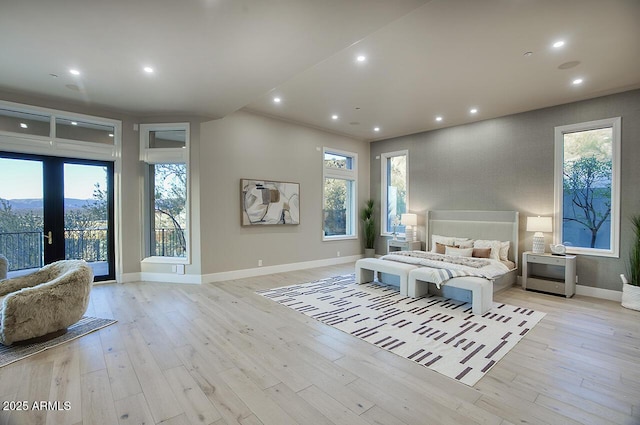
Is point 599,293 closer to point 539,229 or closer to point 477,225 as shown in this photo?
point 539,229

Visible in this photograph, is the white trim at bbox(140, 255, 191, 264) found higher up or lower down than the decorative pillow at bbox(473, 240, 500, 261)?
lower down

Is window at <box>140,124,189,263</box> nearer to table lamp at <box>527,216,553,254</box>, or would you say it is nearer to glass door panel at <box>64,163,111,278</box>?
glass door panel at <box>64,163,111,278</box>

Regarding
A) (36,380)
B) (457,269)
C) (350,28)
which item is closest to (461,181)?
(457,269)

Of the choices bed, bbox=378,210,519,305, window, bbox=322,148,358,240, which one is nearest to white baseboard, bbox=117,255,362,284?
window, bbox=322,148,358,240

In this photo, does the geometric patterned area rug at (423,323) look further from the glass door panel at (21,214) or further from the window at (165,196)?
the glass door panel at (21,214)

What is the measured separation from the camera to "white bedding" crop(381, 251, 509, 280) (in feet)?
14.5

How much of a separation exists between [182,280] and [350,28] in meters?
4.93

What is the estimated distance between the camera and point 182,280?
5445 millimetres

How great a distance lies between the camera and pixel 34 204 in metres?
4.72

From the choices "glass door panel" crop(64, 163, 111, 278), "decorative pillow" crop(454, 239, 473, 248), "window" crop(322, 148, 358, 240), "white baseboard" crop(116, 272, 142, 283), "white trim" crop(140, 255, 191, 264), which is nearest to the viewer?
"glass door panel" crop(64, 163, 111, 278)

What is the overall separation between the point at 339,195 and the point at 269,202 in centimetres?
220

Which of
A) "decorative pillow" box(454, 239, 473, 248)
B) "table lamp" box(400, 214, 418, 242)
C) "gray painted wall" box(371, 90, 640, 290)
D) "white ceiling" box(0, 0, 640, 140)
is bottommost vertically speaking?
"decorative pillow" box(454, 239, 473, 248)

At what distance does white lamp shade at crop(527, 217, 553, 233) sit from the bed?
0.31 m

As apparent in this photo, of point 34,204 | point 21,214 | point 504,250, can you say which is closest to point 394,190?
point 504,250
